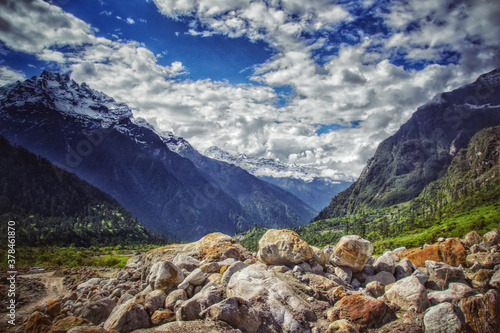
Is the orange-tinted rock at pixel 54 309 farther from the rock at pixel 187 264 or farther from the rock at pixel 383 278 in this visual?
the rock at pixel 383 278

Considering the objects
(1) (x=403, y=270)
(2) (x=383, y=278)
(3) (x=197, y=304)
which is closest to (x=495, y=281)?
(1) (x=403, y=270)

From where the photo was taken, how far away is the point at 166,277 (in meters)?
15.4

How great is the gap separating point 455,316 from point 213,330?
1157 cm

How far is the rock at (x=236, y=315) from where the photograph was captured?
1097 cm

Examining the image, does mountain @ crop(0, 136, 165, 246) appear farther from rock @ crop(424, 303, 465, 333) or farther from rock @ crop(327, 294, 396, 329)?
rock @ crop(424, 303, 465, 333)

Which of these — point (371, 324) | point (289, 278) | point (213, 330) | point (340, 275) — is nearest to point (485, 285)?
point (340, 275)

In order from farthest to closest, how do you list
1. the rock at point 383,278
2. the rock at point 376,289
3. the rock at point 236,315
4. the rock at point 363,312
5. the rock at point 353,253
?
the rock at point 353,253 < the rock at point 383,278 < the rock at point 376,289 < the rock at point 363,312 < the rock at point 236,315

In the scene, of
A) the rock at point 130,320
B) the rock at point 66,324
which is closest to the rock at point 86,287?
the rock at point 66,324

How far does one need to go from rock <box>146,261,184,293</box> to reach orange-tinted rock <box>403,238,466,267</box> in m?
22.4

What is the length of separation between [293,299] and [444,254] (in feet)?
64.0

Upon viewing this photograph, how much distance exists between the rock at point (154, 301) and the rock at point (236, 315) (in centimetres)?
327

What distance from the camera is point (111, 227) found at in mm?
198250

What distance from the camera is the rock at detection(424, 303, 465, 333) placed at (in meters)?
11.6

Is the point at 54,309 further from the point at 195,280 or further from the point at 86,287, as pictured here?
the point at 195,280
